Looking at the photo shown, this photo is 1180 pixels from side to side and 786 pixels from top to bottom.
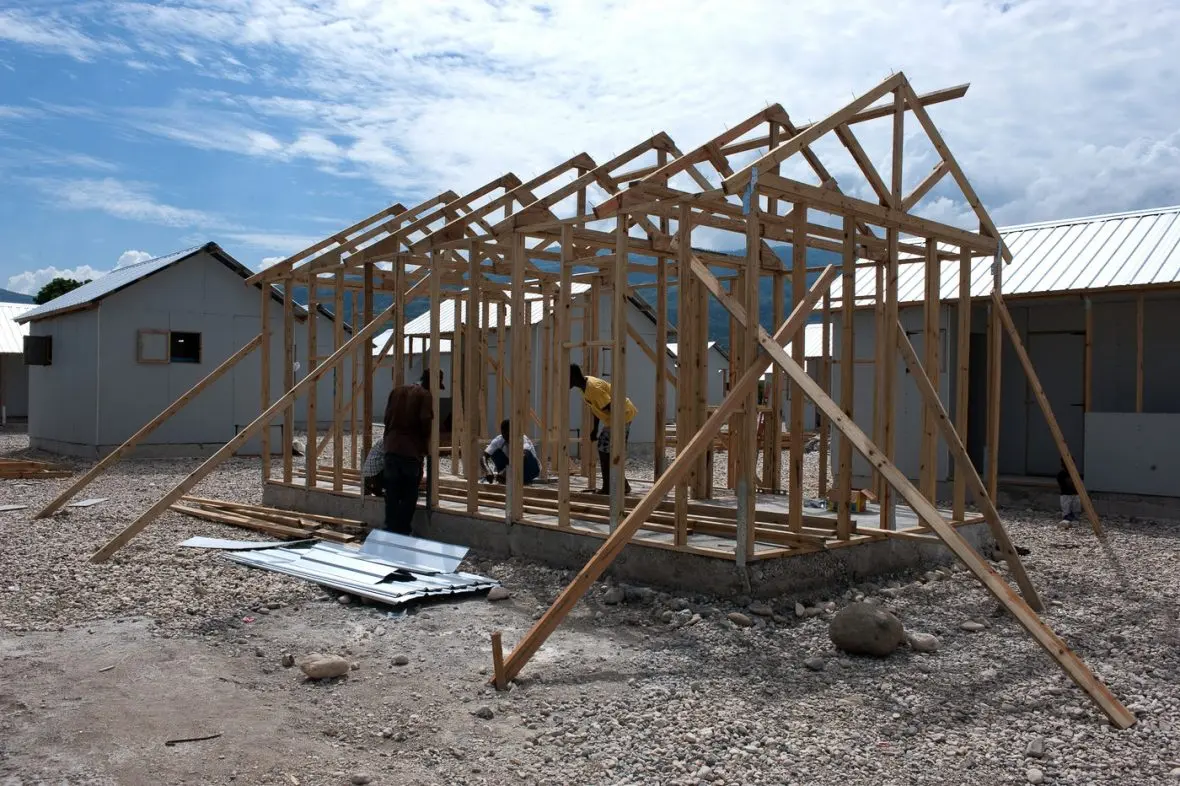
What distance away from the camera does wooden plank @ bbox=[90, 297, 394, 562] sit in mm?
8906

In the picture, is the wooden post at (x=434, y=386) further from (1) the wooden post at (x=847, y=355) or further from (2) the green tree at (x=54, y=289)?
(2) the green tree at (x=54, y=289)

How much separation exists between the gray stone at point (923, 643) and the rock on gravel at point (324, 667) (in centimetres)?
378

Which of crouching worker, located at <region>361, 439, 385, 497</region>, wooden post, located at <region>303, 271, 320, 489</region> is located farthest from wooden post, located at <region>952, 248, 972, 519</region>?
wooden post, located at <region>303, 271, 320, 489</region>

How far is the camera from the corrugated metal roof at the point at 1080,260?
13070 mm

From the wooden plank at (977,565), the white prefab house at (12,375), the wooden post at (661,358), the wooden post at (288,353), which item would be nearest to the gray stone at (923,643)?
the wooden plank at (977,565)

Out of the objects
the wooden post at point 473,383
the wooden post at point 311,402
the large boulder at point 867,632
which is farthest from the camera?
the wooden post at point 311,402

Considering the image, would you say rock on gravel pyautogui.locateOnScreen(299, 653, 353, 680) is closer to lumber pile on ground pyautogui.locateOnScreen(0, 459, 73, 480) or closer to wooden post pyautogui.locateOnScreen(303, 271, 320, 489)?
wooden post pyautogui.locateOnScreen(303, 271, 320, 489)

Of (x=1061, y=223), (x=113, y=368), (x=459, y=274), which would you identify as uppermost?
(x=1061, y=223)

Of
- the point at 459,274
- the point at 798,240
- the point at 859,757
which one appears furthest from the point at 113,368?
the point at 859,757

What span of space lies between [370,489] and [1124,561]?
830 centimetres

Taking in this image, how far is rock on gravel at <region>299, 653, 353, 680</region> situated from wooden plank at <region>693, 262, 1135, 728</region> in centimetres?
341

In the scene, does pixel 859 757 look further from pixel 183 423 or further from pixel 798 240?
pixel 183 423

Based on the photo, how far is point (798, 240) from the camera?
9.00 meters

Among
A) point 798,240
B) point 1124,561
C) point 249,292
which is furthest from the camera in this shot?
point 249,292
